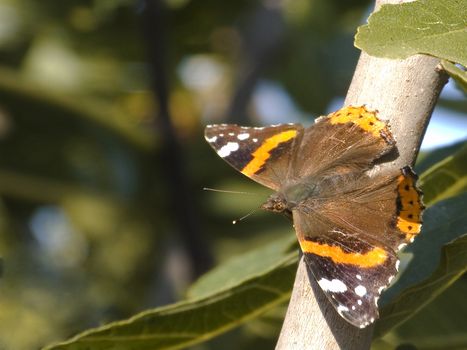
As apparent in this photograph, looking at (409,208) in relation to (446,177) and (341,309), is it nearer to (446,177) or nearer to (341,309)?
(446,177)

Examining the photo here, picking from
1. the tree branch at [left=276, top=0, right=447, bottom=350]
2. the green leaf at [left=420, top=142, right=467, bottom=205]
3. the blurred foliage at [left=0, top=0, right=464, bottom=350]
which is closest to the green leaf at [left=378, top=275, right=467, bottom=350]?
the green leaf at [left=420, top=142, right=467, bottom=205]

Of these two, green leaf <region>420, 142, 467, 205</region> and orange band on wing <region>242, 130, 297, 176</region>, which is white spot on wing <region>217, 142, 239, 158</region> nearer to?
orange band on wing <region>242, 130, 297, 176</region>

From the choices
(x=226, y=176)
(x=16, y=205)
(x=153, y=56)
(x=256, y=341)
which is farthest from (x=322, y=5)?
(x=256, y=341)

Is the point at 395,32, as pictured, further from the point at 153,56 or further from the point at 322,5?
the point at 322,5

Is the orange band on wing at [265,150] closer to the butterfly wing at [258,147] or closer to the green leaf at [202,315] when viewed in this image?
the butterfly wing at [258,147]

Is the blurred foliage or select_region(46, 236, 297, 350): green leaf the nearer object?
select_region(46, 236, 297, 350): green leaf

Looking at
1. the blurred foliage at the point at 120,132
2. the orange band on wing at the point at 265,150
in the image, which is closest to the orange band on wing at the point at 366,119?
the orange band on wing at the point at 265,150
